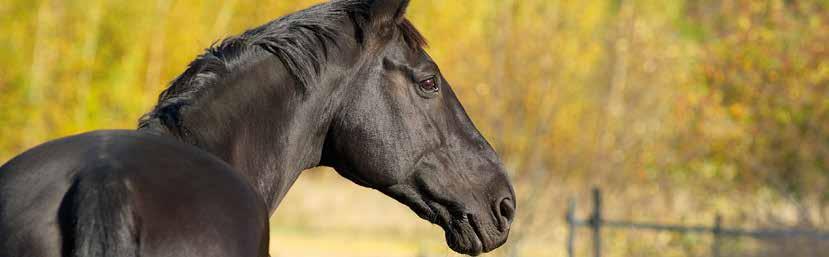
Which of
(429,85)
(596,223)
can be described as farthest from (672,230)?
(429,85)

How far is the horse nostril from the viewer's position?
3789 mm

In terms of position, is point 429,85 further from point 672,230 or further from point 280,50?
point 672,230

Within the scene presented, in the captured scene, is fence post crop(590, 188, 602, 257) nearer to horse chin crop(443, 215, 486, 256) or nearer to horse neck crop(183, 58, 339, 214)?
horse chin crop(443, 215, 486, 256)

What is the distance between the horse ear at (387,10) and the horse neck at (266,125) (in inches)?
11.4

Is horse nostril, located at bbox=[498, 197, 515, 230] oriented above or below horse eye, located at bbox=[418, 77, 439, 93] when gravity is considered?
below

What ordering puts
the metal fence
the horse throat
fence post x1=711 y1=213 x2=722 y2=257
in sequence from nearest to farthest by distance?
the horse throat < the metal fence < fence post x1=711 y1=213 x2=722 y2=257

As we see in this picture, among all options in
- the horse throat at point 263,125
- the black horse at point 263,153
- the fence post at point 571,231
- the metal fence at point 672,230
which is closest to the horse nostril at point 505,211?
the black horse at point 263,153

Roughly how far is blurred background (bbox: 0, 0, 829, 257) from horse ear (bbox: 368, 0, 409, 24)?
9.02 metres

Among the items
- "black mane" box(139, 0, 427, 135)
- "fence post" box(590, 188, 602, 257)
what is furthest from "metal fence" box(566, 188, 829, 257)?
"black mane" box(139, 0, 427, 135)

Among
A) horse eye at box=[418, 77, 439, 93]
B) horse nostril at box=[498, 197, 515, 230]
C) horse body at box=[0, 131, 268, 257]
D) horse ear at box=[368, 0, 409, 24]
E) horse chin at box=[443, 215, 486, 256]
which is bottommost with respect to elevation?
horse chin at box=[443, 215, 486, 256]

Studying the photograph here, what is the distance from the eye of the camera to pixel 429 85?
11.9ft

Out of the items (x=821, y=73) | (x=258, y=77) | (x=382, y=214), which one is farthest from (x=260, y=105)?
(x=382, y=214)

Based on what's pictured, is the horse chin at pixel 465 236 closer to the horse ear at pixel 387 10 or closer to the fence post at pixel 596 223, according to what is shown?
the horse ear at pixel 387 10

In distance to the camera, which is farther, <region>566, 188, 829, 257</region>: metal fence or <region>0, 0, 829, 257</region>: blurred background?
<region>0, 0, 829, 257</region>: blurred background
